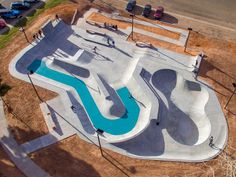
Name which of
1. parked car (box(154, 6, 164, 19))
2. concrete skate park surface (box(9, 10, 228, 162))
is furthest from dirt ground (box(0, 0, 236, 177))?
parked car (box(154, 6, 164, 19))

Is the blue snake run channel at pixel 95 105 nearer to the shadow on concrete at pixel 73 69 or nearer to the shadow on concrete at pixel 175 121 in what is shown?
the shadow on concrete at pixel 73 69

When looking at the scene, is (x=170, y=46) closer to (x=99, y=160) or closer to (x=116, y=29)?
(x=116, y=29)

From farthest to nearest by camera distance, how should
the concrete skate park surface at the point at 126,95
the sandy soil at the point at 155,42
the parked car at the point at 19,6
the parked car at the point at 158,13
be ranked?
the parked car at the point at 19,6 < the parked car at the point at 158,13 < the sandy soil at the point at 155,42 < the concrete skate park surface at the point at 126,95

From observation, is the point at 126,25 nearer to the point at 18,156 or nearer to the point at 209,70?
the point at 209,70

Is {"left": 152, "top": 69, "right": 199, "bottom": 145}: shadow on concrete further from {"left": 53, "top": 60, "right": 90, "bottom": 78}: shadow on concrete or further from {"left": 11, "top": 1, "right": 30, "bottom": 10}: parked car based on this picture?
{"left": 11, "top": 1, "right": 30, "bottom": 10}: parked car

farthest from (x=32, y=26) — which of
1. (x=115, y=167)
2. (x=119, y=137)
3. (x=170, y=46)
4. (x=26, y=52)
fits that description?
(x=115, y=167)

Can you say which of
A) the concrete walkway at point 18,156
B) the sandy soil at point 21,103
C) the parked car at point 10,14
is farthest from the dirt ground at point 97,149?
→ the parked car at point 10,14

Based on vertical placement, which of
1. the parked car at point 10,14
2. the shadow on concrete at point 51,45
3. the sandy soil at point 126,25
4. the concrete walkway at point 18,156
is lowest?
the concrete walkway at point 18,156
